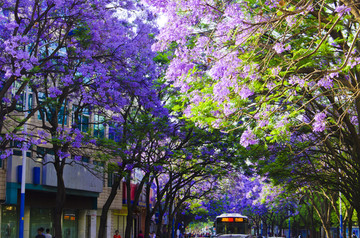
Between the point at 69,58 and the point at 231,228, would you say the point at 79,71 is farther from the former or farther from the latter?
the point at 231,228

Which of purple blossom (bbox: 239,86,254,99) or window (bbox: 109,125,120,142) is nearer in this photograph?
purple blossom (bbox: 239,86,254,99)

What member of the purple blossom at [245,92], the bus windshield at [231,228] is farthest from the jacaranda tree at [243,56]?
the bus windshield at [231,228]

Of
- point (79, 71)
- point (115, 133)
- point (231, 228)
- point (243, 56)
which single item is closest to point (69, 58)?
point (79, 71)

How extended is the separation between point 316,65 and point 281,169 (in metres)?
10.6

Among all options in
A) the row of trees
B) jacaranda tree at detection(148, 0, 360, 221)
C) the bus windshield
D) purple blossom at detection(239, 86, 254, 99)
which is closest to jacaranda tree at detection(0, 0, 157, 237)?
the row of trees

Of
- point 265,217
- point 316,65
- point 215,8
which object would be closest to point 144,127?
point 316,65

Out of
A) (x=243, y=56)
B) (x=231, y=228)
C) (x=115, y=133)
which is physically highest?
(x=115, y=133)

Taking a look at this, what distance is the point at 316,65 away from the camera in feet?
39.9

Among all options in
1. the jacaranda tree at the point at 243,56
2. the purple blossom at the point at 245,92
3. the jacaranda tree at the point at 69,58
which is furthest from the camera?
the jacaranda tree at the point at 69,58

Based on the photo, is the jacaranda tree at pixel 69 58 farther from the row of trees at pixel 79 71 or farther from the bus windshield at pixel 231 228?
the bus windshield at pixel 231 228

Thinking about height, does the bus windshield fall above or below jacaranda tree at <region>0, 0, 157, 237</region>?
below

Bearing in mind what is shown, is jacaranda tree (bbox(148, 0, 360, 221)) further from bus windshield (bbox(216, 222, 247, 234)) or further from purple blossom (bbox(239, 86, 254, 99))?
bus windshield (bbox(216, 222, 247, 234))

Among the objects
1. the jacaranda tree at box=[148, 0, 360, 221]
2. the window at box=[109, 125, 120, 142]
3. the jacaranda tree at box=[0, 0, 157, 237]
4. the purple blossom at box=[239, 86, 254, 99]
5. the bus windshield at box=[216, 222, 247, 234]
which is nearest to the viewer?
the jacaranda tree at box=[148, 0, 360, 221]

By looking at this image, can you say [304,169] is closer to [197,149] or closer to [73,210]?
[197,149]
